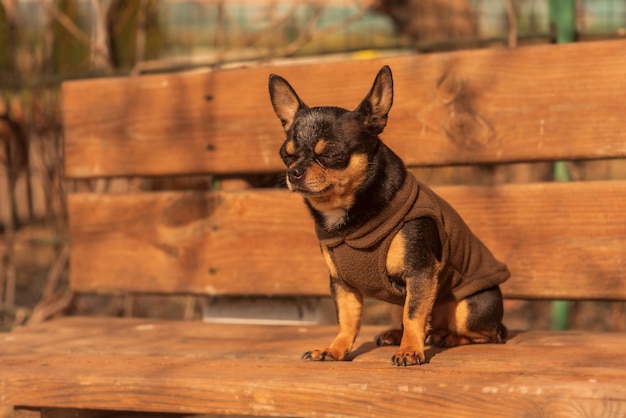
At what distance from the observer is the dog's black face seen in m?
2.56

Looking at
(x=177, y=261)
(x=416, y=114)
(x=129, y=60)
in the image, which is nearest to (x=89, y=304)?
(x=129, y=60)

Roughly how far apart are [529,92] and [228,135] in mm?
1211

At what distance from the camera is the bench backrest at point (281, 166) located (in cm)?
331

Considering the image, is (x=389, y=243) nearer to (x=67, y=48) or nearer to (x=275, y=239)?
(x=275, y=239)

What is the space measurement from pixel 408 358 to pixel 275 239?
48.9 inches

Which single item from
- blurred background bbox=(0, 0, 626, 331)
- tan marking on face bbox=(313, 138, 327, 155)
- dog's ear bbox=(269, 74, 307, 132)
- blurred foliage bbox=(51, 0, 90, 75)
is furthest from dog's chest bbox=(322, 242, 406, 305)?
blurred foliage bbox=(51, 0, 90, 75)

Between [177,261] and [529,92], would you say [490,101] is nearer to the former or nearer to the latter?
[529,92]

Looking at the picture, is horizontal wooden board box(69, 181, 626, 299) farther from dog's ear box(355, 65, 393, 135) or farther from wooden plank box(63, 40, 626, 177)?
dog's ear box(355, 65, 393, 135)

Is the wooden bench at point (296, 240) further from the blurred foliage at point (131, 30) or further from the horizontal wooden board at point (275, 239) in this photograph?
the blurred foliage at point (131, 30)

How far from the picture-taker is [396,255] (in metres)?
2.69

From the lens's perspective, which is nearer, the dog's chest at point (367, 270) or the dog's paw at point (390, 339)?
the dog's chest at point (367, 270)

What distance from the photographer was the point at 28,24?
16.5 ft

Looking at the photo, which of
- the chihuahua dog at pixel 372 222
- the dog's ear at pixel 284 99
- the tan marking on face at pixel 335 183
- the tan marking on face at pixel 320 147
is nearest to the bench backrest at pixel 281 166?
the chihuahua dog at pixel 372 222

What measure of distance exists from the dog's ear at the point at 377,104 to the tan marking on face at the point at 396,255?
32cm
